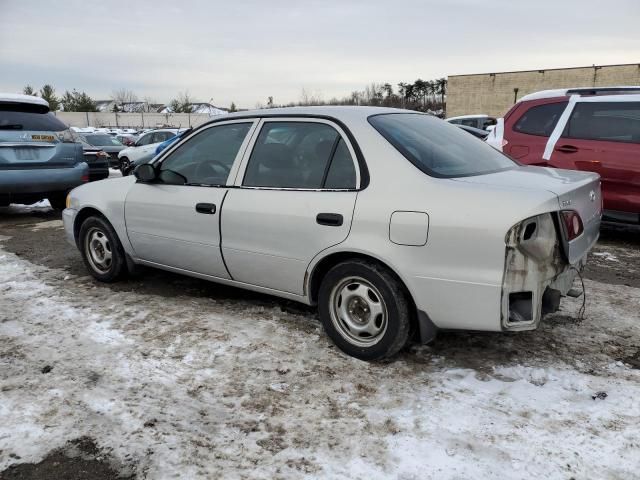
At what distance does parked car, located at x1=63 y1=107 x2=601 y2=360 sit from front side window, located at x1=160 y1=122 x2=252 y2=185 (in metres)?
0.01

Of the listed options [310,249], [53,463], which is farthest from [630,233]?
[53,463]

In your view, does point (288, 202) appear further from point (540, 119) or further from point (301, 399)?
point (540, 119)

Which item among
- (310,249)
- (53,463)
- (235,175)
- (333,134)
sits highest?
(333,134)

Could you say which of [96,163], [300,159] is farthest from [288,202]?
[96,163]

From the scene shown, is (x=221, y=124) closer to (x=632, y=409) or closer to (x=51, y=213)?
(x=632, y=409)

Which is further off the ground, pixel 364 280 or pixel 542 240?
pixel 542 240

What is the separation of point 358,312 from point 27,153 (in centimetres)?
638

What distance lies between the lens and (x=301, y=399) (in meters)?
2.90

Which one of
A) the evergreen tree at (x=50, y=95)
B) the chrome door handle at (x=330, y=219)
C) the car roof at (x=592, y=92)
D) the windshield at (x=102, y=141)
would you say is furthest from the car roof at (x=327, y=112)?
the evergreen tree at (x=50, y=95)

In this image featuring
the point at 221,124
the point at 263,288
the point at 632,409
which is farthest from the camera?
the point at 221,124

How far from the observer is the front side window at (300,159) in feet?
11.0

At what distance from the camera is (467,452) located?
2.42m

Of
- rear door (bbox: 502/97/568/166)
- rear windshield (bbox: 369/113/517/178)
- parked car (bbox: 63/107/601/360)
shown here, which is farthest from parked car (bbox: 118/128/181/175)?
rear windshield (bbox: 369/113/517/178)

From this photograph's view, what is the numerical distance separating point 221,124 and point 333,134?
112 cm
